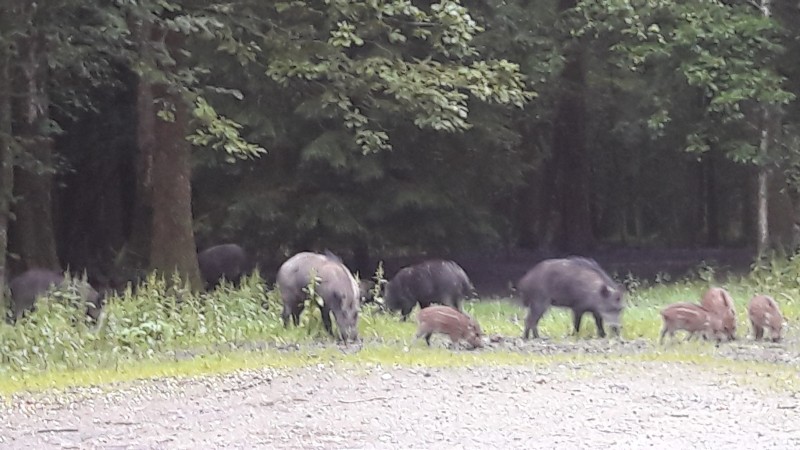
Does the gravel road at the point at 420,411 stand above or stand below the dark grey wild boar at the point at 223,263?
below

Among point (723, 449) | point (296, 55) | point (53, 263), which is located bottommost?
point (723, 449)

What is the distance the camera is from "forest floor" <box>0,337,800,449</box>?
28.8ft

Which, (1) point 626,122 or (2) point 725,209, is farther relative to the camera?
(2) point 725,209

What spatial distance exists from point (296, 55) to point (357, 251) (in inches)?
325

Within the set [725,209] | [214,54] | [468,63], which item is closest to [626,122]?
[468,63]

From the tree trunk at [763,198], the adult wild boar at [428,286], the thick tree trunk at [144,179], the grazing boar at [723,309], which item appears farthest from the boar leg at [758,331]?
the thick tree trunk at [144,179]

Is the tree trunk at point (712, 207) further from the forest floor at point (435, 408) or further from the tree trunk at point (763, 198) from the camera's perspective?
the forest floor at point (435, 408)

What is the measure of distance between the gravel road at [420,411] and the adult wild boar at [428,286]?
19.7 feet

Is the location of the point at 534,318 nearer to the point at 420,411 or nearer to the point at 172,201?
the point at 420,411

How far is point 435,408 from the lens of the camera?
9.80m

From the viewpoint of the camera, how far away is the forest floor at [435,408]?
877 centimetres

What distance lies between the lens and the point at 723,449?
8.35 meters

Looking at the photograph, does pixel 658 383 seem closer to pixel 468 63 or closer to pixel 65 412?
pixel 65 412

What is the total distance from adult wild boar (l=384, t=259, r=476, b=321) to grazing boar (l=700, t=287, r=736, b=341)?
422 centimetres
